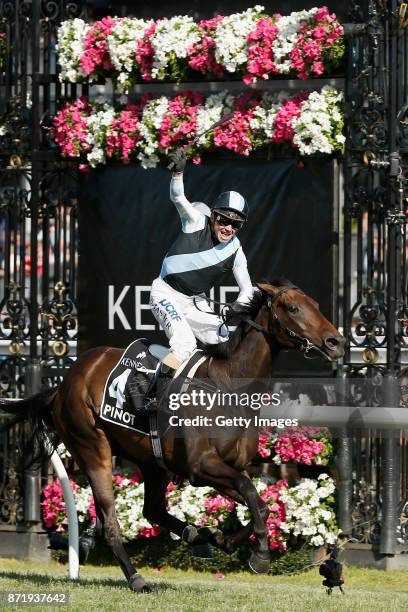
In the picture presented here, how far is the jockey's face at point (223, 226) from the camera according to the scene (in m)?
9.61

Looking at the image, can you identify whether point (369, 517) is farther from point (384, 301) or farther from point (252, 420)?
point (252, 420)

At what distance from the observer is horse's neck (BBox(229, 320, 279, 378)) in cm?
926

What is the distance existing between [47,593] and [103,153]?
4787 mm

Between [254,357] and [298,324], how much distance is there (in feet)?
1.36

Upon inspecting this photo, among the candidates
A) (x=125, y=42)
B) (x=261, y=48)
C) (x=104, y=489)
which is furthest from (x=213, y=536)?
(x=125, y=42)

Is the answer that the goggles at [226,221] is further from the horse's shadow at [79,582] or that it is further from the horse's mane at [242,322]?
the horse's shadow at [79,582]

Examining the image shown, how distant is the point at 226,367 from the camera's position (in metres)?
9.35

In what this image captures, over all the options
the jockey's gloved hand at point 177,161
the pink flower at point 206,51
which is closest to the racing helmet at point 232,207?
the jockey's gloved hand at point 177,161

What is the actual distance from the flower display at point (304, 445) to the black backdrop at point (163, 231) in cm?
110

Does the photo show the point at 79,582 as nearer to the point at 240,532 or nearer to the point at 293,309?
the point at 240,532

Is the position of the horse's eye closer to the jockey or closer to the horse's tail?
the jockey

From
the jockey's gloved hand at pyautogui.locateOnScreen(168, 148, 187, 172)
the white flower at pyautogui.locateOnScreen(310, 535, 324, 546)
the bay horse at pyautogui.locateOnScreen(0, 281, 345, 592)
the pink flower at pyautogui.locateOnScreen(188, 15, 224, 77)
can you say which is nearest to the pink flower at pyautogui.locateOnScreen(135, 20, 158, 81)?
the pink flower at pyautogui.locateOnScreen(188, 15, 224, 77)

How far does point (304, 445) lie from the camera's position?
11547 millimetres

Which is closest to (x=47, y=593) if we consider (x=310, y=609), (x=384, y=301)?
(x=310, y=609)
